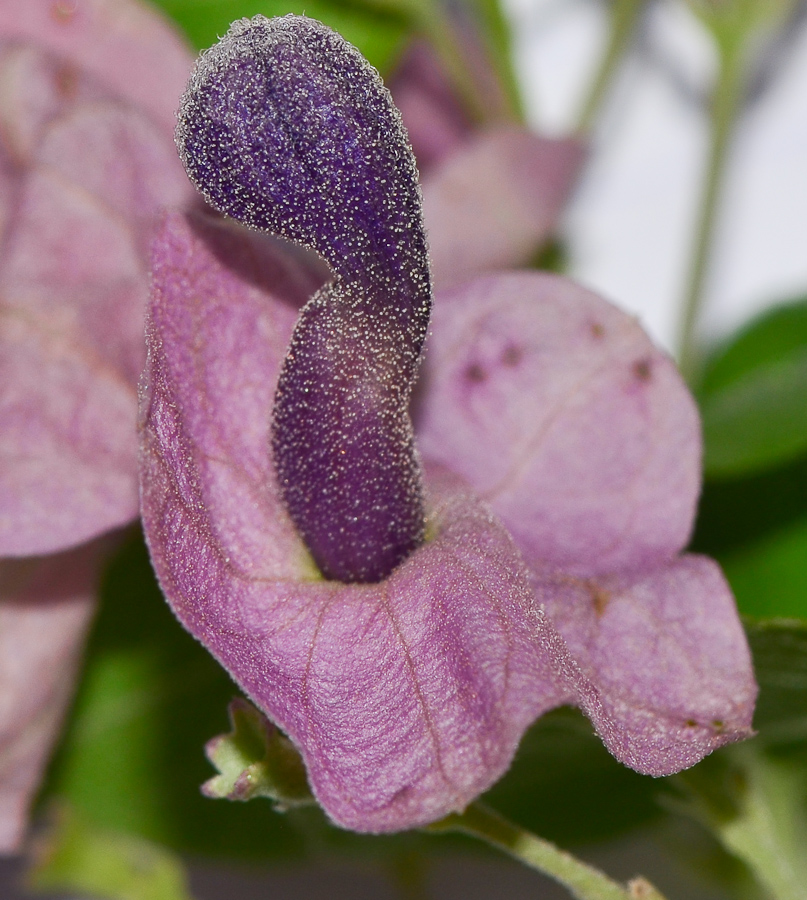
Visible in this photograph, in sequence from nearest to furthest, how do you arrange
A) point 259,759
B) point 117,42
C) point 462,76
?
point 259,759 < point 117,42 < point 462,76

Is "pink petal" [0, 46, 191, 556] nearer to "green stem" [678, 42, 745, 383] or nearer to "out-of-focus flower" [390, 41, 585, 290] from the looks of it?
"out-of-focus flower" [390, 41, 585, 290]

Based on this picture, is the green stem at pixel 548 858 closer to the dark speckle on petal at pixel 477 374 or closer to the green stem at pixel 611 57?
the dark speckle on petal at pixel 477 374

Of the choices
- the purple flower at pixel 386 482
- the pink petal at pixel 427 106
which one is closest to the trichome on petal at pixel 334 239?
the purple flower at pixel 386 482

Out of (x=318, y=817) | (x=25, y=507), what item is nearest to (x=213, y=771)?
(x=318, y=817)

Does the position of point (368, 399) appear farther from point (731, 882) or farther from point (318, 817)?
point (731, 882)

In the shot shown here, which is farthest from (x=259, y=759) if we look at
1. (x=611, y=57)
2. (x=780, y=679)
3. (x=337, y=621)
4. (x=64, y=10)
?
(x=611, y=57)

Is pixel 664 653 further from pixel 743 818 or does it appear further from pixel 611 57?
pixel 611 57
